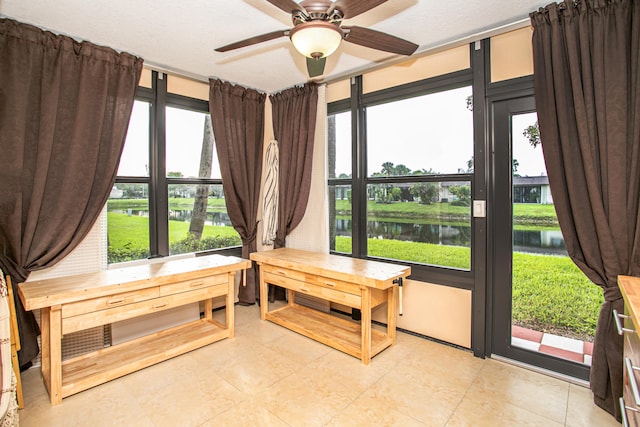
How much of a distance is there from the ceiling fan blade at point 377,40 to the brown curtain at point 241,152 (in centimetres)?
210

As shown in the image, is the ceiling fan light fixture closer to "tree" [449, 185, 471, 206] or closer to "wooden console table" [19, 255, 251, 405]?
"tree" [449, 185, 471, 206]

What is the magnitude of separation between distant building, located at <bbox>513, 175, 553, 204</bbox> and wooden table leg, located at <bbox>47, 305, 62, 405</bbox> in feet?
11.0

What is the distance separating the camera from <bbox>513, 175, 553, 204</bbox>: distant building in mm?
2377

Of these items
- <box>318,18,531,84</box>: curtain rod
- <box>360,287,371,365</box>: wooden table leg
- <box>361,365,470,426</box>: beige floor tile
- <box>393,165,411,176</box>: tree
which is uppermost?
<box>318,18,531,84</box>: curtain rod

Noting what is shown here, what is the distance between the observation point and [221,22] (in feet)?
7.95

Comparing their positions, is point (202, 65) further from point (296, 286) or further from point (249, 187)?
point (296, 286)

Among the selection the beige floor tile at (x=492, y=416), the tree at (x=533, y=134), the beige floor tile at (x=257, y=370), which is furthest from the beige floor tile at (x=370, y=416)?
the tree at (x=533, y=134)

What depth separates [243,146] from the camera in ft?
12.7

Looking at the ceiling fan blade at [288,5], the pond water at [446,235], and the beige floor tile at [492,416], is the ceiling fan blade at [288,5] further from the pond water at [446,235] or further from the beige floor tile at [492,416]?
the beige floor tile at [492,416]

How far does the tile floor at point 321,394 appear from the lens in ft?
6.36

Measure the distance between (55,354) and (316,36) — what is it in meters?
2.56

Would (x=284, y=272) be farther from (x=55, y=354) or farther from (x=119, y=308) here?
(x=55, y=354)

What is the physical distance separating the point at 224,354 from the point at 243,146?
230 centimetres

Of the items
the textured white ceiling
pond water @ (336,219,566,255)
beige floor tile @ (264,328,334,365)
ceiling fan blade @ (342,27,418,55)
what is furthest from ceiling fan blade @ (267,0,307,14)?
beige floor tile @ (264,328,334,365)
